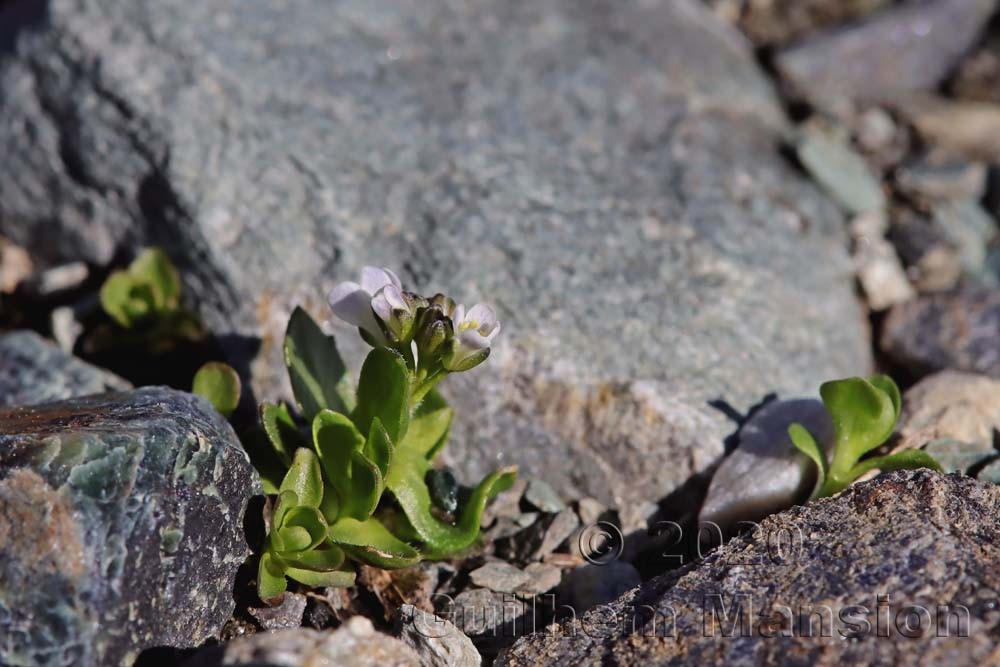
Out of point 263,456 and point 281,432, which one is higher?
point 281,432

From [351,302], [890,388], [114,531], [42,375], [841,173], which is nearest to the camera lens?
[114,531]

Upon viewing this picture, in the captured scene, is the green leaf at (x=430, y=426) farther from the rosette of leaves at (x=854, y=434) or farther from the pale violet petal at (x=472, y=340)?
the rosette of leaves at (x=854, y=434)

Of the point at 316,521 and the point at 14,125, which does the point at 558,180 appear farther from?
the point at 14,125

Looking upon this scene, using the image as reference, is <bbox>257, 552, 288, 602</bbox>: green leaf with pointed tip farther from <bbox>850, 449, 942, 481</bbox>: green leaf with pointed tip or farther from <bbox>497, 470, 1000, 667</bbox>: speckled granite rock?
<bbox>850, 449, 942, 481</bbox>: green leaf with pointed tip

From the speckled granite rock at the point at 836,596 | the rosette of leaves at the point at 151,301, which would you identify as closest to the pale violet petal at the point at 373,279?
the speckled granite rock at the point at 836,596

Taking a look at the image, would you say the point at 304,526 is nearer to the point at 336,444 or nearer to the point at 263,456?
the point at 336,444

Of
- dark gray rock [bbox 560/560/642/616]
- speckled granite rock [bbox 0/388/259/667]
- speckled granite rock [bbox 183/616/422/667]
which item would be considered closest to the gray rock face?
dark gray rock [bbox 560/560/642/616]

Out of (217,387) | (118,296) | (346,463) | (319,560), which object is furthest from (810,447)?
(118,296)
